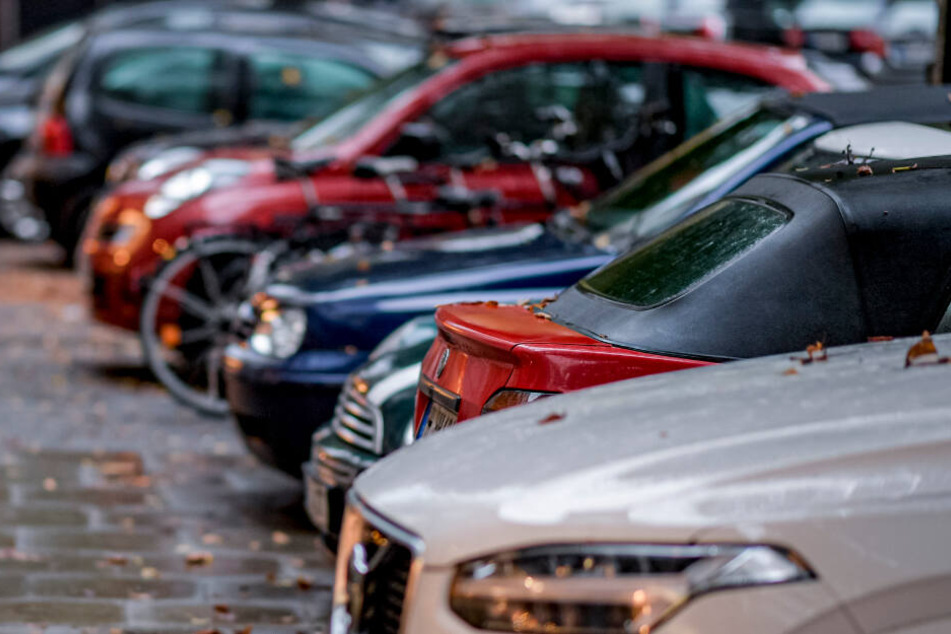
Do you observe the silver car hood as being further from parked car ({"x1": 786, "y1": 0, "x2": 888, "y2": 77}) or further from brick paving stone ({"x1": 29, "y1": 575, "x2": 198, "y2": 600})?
parked car ({"x1": 786, "y1": 0, "x2": 888, "y2": 77})

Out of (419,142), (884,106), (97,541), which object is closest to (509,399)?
(884,106)

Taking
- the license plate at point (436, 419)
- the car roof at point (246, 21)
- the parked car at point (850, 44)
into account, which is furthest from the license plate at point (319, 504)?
the car roof at point (246, 21)

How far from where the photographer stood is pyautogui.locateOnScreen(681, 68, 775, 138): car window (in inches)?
344

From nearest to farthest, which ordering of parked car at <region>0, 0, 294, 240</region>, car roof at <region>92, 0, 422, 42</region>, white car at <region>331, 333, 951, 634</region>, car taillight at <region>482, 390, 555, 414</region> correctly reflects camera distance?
white car at <region>331, 333, 951, 634</region>
car taillight at <region>482, 390, 555, 414</region>
car roof at <region>92, 0, 422, 42</region>
parked car at <region>0, 0, 294, 240</region>

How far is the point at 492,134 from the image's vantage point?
8781 millimetres

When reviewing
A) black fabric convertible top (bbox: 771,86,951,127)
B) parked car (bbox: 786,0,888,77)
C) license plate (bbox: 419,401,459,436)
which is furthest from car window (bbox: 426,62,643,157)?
license plate (bbox: 419,401,459,436)

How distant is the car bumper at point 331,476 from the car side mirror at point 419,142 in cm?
331

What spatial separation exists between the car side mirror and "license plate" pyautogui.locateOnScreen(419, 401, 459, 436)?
4.27m

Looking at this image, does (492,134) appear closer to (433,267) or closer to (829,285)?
(433,267)

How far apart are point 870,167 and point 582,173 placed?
4.31 m

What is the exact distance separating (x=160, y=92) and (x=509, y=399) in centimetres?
941

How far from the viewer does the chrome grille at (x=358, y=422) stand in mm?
5336

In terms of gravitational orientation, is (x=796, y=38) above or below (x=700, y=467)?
below

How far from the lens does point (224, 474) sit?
771 cm
